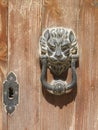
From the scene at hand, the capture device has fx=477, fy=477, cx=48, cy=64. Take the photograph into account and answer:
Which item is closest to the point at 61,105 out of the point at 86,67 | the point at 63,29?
the point at 86,67

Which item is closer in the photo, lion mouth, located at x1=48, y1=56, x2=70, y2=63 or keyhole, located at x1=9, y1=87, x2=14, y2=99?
lion mouth, located at x1=48, y1=56, x2=70, y2=63

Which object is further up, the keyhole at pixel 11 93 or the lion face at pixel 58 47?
the lion face at pixel 58 47

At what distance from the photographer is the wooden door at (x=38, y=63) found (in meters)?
1.52

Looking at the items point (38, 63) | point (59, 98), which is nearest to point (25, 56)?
point (38, 63)

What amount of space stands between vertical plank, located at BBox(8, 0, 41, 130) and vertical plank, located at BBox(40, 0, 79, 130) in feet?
0.08

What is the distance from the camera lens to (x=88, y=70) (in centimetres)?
155

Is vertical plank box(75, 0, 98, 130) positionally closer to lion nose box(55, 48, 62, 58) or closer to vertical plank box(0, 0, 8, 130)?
lion nose box(55, 48, 62, 58)

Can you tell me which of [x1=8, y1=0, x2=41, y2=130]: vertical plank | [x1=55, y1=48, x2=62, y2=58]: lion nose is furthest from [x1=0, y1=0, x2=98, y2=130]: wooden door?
[x1=55, y1=48, x2=62, y2=58]: lion nose

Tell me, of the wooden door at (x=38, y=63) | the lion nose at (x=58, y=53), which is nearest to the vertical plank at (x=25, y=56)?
the wooden door at (x=38, y=63)

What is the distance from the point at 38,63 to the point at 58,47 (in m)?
0.12

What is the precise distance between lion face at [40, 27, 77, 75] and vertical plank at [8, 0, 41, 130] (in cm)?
5

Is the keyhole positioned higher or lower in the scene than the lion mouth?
lower

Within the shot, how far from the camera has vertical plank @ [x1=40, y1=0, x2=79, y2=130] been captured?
1520 millimetres

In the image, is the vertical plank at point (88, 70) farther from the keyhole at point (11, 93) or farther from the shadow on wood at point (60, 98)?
the keyhole at point (11, 93)
